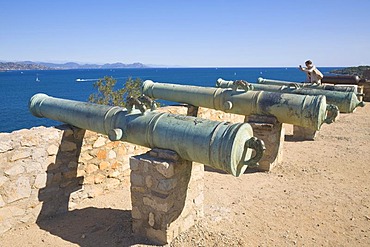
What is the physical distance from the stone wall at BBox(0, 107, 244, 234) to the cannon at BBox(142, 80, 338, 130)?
87.3 inches

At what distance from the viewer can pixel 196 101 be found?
24.9 ft

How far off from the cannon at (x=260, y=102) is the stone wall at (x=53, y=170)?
7.27ft

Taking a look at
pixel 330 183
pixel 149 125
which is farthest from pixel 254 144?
pixel 330 183

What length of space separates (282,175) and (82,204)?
3701 millimetres

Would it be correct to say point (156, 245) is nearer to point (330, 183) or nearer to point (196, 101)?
point (330, 183)

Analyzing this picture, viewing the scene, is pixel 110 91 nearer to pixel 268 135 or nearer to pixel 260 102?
pixel 260 102

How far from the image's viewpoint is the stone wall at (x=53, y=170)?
4297mm

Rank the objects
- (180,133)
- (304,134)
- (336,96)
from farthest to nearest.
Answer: (304,134) → (336,96) → (180,133)

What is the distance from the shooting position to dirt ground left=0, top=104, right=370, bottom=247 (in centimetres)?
407

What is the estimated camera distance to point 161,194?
3809 mm

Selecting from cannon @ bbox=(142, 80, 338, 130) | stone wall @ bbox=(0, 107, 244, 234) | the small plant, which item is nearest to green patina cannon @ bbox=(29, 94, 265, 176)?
stone wall @ bbox=(0, 107, 244, 234)

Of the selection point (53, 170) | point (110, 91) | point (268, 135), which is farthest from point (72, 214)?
point (110, 91)

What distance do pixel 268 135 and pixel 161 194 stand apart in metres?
3.33

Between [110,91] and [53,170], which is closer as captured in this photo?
[53,170]
